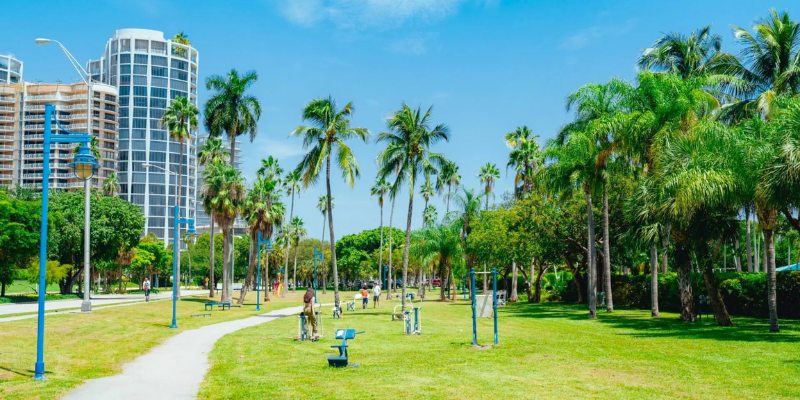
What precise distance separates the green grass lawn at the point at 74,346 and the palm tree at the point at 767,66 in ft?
93.0

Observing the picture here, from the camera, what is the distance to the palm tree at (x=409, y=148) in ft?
114

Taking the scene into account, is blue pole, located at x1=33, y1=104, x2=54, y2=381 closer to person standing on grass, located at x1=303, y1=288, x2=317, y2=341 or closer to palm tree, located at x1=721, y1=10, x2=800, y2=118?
person standing on grass, located at x1=303, y1=288, x2=317, y2=341

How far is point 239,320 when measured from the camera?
33781mm

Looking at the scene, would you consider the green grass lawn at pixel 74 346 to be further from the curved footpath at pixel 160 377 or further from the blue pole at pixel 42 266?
the curved footpath at pixel 160 377

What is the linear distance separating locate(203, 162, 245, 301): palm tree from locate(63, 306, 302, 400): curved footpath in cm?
2964

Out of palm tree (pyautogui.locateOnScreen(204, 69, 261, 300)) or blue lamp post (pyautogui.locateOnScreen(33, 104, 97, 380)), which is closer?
blue lamp post (pyautogui.locateOnScreen(33, 104, 97, 380))

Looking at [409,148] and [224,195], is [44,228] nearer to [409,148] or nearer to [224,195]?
[409,148]

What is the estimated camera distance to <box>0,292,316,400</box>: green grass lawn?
1292 centimetres

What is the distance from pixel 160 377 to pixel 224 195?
3766cm

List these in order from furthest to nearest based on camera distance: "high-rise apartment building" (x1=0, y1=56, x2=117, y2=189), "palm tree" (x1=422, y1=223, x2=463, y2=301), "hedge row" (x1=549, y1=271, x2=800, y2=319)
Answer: "high-rise apartment building" (x1=0, y1=56, x2=117, y2=189)
"palm tree" (x1=422, y1=223, x2=463, y2=301)
"hedge row" (x1=549, y1=271, x2=800, y2=319)

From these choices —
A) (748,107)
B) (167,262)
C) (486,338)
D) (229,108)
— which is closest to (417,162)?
(486,338)

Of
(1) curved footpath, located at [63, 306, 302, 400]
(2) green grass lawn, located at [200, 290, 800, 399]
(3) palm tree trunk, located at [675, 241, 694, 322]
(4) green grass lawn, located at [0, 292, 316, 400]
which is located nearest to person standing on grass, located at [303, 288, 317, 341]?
(2) green grass lawn, located at [200, 290, 800, 399]

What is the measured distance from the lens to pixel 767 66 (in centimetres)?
3612

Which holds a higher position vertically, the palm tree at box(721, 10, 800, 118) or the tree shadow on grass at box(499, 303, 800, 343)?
the palm tree at box(721, 10, 800, 118)
